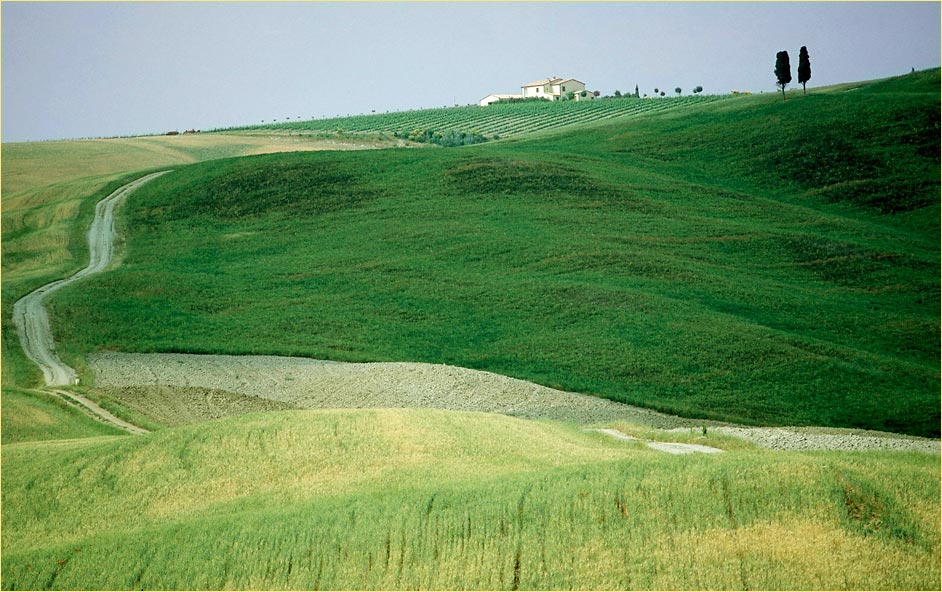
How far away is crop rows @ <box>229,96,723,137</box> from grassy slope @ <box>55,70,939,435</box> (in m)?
36.8

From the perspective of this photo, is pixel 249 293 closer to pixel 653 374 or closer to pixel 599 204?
pixel 653 374

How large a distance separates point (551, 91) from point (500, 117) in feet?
112

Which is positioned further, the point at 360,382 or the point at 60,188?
the point at 60,188

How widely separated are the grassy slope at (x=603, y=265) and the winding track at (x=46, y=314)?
1.22 metres

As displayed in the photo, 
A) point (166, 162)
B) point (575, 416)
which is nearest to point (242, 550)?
point (575, 416)

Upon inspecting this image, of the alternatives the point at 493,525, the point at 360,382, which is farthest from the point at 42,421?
the point at 493,525

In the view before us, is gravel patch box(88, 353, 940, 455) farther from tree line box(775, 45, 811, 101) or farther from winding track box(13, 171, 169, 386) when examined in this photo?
tree line box(775, 45, 811, 101)

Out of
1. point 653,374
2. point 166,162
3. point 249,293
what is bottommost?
point 653,374

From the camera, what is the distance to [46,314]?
3881cm

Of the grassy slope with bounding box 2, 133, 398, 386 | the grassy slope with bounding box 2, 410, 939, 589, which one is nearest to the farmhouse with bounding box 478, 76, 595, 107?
the grassy slope with bounding box 2, 133, 398, 386

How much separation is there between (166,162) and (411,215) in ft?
137

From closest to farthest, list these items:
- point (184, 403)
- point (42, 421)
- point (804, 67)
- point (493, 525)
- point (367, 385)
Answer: point (493, 525) → point (42, 421) → point (184, 403) → point (367, 385) → point (804, 67)

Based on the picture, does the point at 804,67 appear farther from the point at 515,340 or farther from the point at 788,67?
the point at 515,340

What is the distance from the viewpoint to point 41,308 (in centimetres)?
3978
